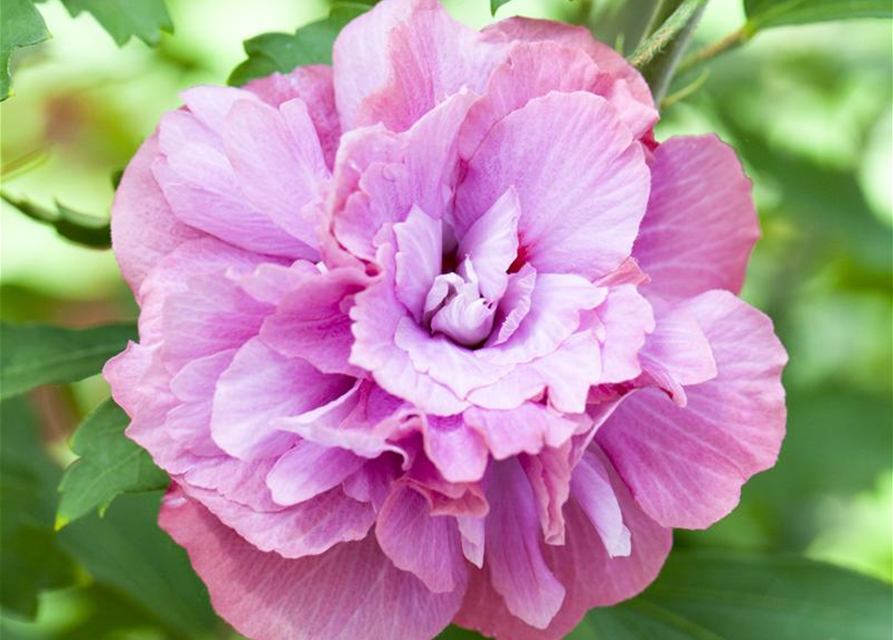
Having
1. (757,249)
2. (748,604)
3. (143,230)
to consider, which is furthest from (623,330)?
(757,249)

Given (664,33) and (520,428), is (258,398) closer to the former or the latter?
(520,428)

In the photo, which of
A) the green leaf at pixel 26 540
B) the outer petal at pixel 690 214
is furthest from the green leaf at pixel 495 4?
the green leaf at pixel 26 540

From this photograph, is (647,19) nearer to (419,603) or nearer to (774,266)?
(419,603)

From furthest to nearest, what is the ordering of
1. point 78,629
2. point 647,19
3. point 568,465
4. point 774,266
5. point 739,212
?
point 774,266 → point 78,629 → point 647,19 → point 739,212 → point 568,465

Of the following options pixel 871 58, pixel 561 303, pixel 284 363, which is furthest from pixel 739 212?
pixel 871 58

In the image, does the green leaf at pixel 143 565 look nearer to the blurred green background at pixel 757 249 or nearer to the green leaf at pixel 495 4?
the blurred green background at pixel 757 249

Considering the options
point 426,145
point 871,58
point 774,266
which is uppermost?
point 426,145

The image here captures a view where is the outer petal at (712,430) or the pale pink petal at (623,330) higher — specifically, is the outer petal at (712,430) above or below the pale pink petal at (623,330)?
below

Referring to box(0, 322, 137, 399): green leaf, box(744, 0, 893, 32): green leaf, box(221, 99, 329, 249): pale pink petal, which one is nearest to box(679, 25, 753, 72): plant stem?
box(744, 0, 893, 32): green leaf

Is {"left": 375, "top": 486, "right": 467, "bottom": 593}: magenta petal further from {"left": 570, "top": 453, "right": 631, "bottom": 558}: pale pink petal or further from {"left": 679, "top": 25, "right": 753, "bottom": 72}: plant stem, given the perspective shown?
{"left": 679, "top": 25, "right": 753, "bottom": 72}: plant stem
